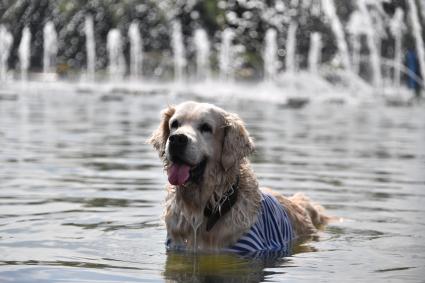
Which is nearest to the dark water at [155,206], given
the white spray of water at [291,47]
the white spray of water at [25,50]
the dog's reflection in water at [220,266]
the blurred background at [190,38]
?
the dog's reflection in water at [220,266]

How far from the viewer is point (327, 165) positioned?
14.2 m

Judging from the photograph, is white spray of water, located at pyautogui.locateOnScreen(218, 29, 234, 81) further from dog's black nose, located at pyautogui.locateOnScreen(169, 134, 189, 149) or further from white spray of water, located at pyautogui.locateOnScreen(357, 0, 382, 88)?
dog's black nose, located at pyautogui.locateOnScreen(169, 134, 189, 149)

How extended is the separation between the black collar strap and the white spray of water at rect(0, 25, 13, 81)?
60267mm

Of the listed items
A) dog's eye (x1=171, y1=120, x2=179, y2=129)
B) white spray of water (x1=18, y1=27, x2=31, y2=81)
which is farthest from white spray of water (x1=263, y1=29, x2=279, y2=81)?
dog's eye (x1=171, y1=120, x2=179, y2=129)

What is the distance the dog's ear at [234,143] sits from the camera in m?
7.06

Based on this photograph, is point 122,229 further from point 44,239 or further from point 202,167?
point 202,167

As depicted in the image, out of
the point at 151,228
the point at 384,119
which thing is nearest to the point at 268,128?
the point at 384,119

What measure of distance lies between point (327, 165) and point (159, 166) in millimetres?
2660

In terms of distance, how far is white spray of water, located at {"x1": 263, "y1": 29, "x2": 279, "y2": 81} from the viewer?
230 ft

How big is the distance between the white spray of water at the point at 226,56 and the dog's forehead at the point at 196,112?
200 feet

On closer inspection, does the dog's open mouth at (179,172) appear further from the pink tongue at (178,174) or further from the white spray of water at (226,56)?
the white spray of water at (226,56)

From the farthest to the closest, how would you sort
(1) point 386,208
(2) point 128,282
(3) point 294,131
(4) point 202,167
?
(3) point 294,131 → (1) point 386,208 → (4) point 202,167 → (2) point 128,282

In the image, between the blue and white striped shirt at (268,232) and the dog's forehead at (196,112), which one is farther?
the blue and white striped shirt at (268,232)

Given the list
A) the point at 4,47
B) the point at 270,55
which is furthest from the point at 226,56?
the point at 4,47
